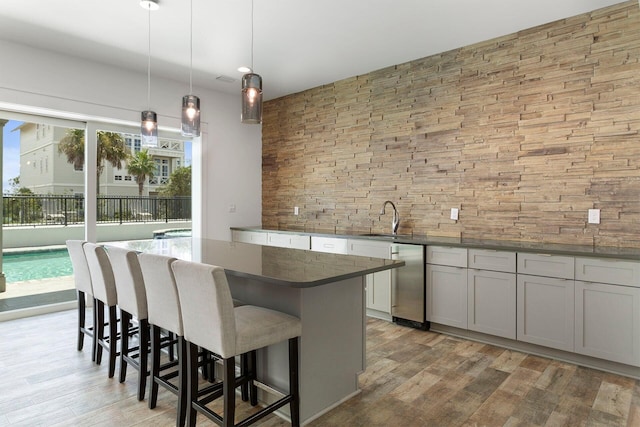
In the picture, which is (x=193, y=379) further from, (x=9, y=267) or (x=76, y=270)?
(x=9, y=267)

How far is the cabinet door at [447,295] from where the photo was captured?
3566 millimetres

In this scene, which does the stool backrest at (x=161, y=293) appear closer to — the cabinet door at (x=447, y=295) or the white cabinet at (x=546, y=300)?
the cabinet door at (x=447, y=295)

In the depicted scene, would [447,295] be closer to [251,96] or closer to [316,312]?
[316,312]

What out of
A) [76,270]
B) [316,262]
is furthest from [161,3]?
[316,262]

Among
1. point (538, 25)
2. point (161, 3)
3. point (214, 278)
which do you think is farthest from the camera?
point (538, 25)

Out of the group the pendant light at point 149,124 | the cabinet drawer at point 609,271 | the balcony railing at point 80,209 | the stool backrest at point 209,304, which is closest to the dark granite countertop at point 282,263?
the stool backrest at point 209,304

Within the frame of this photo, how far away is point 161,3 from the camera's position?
3.20 meters

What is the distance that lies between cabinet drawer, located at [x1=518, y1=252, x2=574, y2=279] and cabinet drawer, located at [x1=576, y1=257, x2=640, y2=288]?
0.06 meters

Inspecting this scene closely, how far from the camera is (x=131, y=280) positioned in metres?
2.48

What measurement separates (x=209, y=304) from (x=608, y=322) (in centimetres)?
286

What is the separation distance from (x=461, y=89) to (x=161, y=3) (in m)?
2.95

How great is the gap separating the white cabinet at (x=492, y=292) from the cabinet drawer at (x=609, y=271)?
1.58 ft

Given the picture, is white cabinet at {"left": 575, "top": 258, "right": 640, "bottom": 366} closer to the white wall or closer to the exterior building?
the white wall

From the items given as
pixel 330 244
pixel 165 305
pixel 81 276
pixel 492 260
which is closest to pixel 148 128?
pixel 81 276
